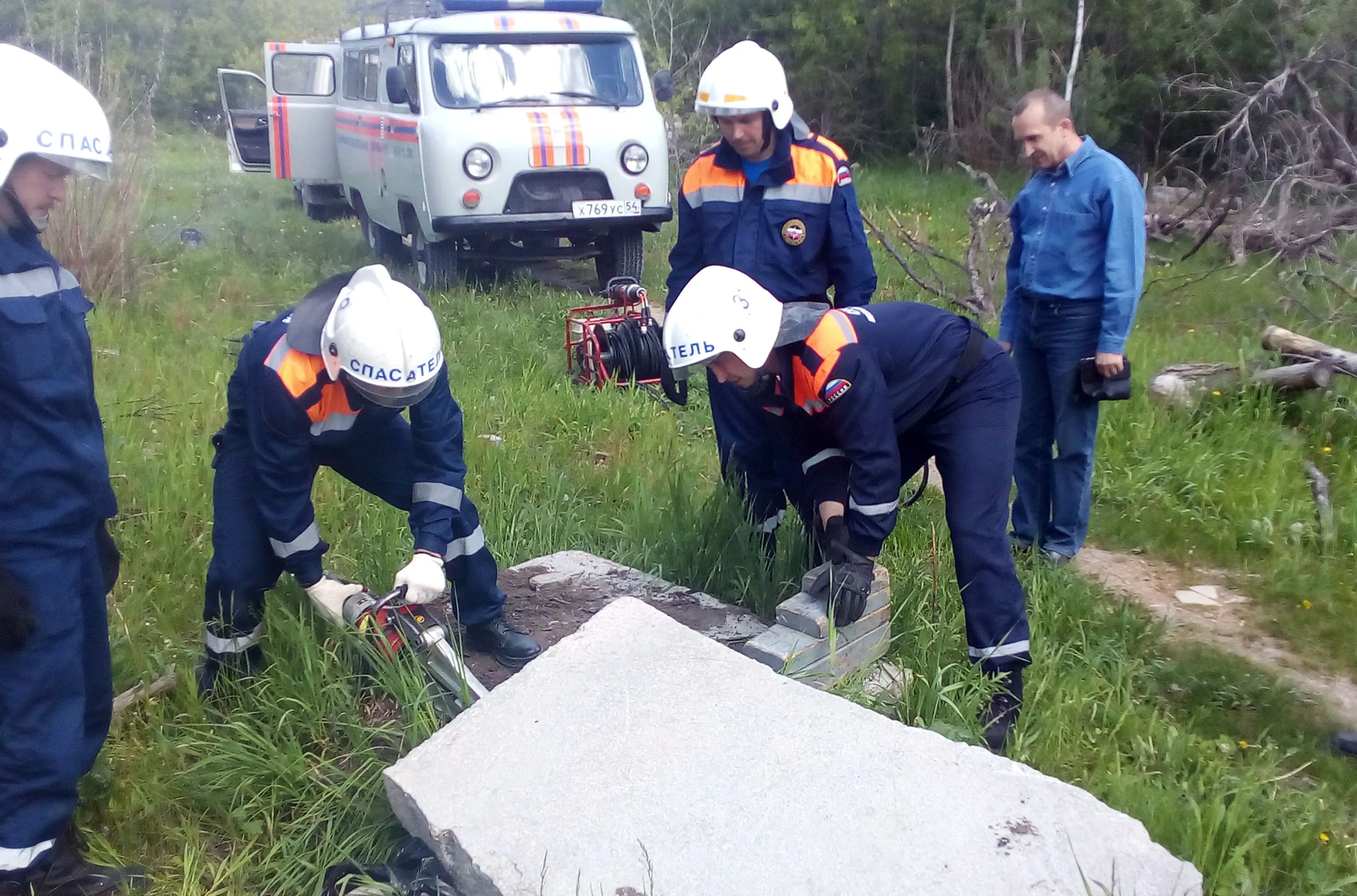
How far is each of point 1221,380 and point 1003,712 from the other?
3.65 metres

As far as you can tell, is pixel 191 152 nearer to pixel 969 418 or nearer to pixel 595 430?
pixel 595 430

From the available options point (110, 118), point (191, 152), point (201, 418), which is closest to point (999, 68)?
point (110, 118)

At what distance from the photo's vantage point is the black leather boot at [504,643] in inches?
129

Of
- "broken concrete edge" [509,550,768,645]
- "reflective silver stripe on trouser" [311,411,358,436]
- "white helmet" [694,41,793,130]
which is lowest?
"broken concrete edge" [509,550,768,645]

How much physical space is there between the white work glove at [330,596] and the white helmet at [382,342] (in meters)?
0.64

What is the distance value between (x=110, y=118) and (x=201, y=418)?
339cm

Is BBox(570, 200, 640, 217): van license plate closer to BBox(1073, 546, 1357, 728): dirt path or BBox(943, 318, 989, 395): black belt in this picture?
BBox(1073, 546, 1357, 728): dirt path

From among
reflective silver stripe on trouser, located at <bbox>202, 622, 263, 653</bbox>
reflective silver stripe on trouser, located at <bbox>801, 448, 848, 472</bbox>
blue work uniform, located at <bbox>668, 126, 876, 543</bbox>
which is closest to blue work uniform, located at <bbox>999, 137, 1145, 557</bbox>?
blue work uniform, located at <bbox>668, 126, 876, 543</bbox>

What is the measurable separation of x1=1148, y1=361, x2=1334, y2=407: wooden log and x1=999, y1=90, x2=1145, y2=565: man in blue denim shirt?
1.70 m

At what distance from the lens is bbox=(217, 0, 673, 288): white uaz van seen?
27.0ft

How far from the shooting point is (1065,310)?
165 inches

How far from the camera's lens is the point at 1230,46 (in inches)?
474

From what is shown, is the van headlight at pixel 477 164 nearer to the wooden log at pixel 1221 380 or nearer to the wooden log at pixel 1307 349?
the wooden log at pixel 1221 380

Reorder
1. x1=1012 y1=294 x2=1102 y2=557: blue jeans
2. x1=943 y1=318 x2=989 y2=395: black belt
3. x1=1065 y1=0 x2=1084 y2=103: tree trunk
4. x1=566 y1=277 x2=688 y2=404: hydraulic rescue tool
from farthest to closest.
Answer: x1=1065 y1=0 x2=1084 y2=103: tree trunk < x1=566 y1=277 x2=688 y2=404: hydraulic rescue tool < x1=1012 y1=294 x2=1102 y2=557: blue jeans < x1=943 y1=318 x2=989 y2=395: black belt
